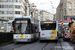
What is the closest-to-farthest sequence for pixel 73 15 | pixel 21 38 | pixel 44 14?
1. pixel 21 38
2. pixel 73 15
3. pixel 44 14

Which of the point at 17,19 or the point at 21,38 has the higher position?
the point at 17,19

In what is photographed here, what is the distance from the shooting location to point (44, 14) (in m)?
186

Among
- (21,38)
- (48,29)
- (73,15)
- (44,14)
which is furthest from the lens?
(44,14)

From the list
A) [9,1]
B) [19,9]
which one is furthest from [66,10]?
[9,1]

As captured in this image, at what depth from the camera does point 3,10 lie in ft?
214

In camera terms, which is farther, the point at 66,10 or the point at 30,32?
the point at 66,10

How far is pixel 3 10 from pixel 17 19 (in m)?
47.6

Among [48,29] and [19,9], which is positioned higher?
[19,9]

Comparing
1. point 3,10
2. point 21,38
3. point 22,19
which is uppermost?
point 3,10

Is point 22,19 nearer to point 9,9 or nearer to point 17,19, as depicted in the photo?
point 17,19

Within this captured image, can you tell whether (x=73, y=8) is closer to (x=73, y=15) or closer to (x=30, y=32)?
(x=73, y=15)

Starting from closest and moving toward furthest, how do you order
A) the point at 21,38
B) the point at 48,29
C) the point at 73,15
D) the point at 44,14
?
1. the point at 21,38
2. the point at 48,29
3. the point at 73,15
4. the point at 44,14

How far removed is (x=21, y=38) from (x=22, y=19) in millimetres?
2199

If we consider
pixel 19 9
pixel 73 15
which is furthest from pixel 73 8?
pixel 19 9
